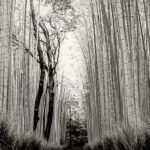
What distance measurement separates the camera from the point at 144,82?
2445 millimetres

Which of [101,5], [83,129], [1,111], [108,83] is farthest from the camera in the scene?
[83,129]

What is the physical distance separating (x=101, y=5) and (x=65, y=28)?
4528 millimetres

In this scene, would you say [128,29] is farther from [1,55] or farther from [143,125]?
[1,55]

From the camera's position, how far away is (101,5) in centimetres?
282

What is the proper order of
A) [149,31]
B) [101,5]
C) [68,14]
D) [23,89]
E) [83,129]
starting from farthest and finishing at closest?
[83,129] → [68,14] → [23,89] → [101,5] → [149,31]

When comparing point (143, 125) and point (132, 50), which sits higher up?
point (132, 50)

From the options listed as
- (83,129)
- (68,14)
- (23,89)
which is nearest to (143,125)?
(23,89)

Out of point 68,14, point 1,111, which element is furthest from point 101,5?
point 68,14

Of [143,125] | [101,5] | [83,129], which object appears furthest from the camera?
[83,129]

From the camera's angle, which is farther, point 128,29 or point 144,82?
point 144,82

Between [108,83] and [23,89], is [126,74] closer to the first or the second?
[108,83]

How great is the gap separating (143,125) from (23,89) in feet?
6.54

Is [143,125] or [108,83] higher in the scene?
[108,83]

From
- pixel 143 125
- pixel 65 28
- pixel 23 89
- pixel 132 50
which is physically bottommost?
pixel 143 125
